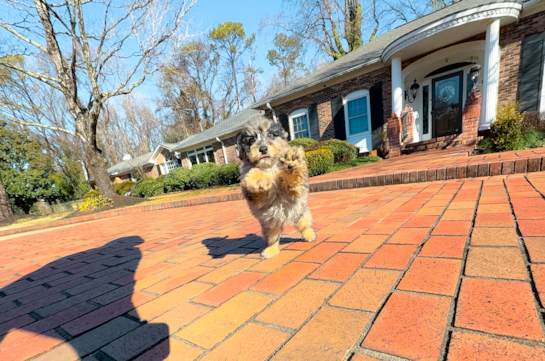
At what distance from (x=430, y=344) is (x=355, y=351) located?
0.27m

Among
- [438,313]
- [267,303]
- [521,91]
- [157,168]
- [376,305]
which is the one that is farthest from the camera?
[157,168]

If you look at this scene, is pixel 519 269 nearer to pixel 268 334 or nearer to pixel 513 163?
pixel 268 334

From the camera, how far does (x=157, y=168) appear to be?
95.0 ft

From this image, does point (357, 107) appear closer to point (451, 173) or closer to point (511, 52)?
point (511, 52)

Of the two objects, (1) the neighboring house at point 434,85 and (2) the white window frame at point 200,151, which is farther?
(2) the white window frame at point 200,151

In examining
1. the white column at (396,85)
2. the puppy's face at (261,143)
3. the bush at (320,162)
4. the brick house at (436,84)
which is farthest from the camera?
the white column at (396,85)

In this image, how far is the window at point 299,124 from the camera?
1307 cm

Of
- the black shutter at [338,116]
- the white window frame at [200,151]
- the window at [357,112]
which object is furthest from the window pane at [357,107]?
the white window frame at [200,151]

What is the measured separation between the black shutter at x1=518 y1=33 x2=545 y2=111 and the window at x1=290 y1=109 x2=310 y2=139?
824cm

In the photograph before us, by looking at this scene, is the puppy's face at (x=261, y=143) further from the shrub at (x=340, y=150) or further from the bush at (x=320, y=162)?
the shrub at (x=340, y=150)

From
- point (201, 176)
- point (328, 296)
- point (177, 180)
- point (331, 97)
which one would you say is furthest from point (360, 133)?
point (177, 180)

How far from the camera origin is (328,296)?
49.7 inches

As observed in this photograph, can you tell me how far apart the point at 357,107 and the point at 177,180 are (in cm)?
1229

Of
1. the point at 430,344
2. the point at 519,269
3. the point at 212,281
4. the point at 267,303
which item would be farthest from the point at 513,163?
the point at 212,281
